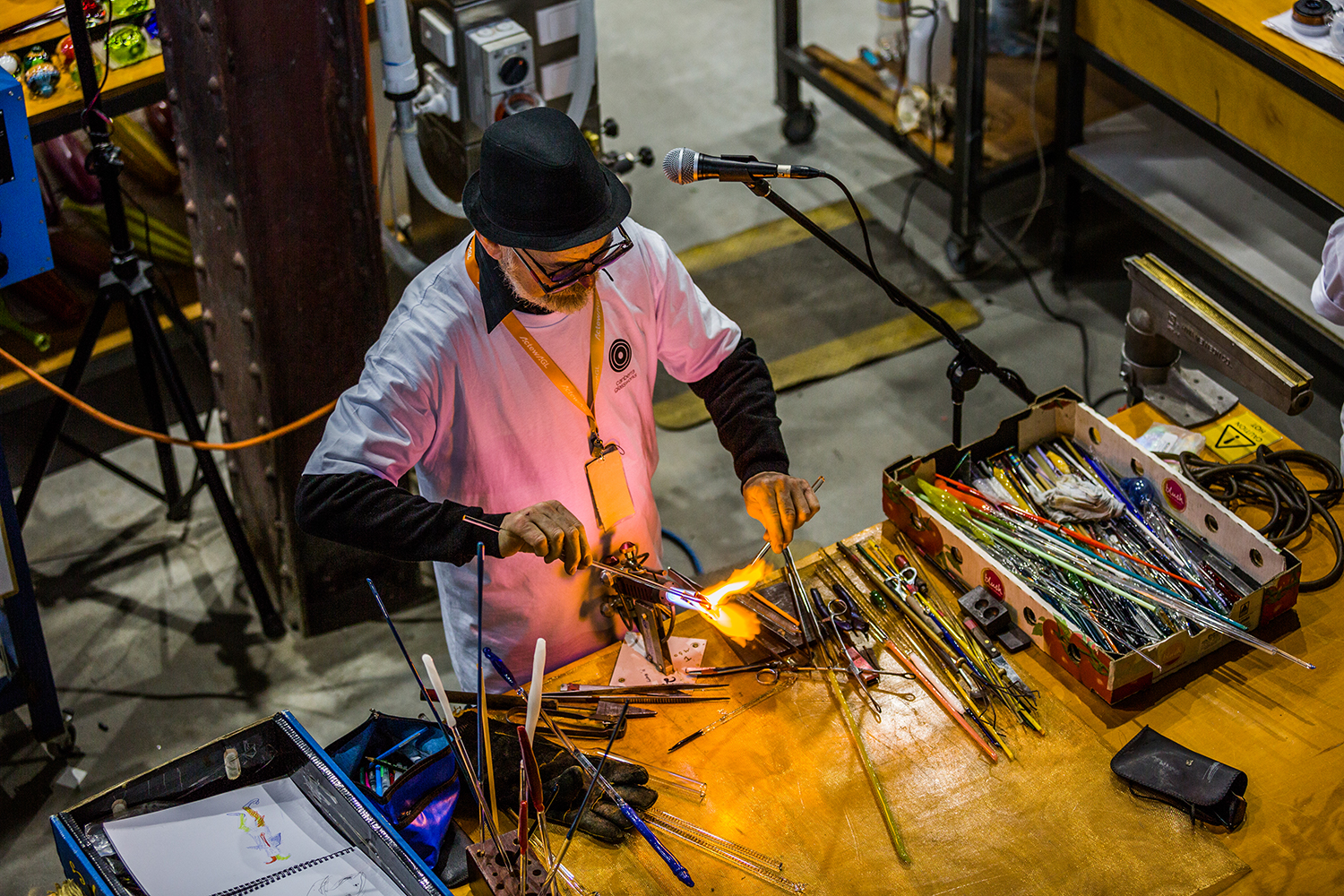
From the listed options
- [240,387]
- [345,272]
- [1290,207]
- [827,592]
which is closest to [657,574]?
[827,592]

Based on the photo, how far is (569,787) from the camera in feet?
7.89

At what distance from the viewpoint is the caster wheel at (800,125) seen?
5.84 meters

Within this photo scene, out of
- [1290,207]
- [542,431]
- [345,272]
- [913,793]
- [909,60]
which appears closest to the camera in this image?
[913,793]

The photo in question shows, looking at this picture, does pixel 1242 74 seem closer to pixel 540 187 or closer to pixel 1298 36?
pixel 1298 36

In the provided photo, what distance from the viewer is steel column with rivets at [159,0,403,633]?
127 inches

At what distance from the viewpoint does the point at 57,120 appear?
3756mm

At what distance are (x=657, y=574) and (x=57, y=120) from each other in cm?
225

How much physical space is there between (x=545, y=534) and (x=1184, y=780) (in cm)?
116

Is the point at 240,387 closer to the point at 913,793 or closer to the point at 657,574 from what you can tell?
the point at 657,574

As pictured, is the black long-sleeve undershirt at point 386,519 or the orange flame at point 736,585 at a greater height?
the black long-sleeve undershirt at point 386,519

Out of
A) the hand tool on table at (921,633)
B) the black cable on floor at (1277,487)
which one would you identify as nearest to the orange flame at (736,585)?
the hand tool on table at (921,633)

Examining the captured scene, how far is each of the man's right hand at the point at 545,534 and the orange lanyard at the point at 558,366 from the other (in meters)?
0.30

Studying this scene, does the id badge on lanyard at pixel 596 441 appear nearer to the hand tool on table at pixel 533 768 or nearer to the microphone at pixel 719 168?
the microphone at pixel 719 168

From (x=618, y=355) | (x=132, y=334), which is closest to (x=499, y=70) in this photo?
(x=132, y=334)
